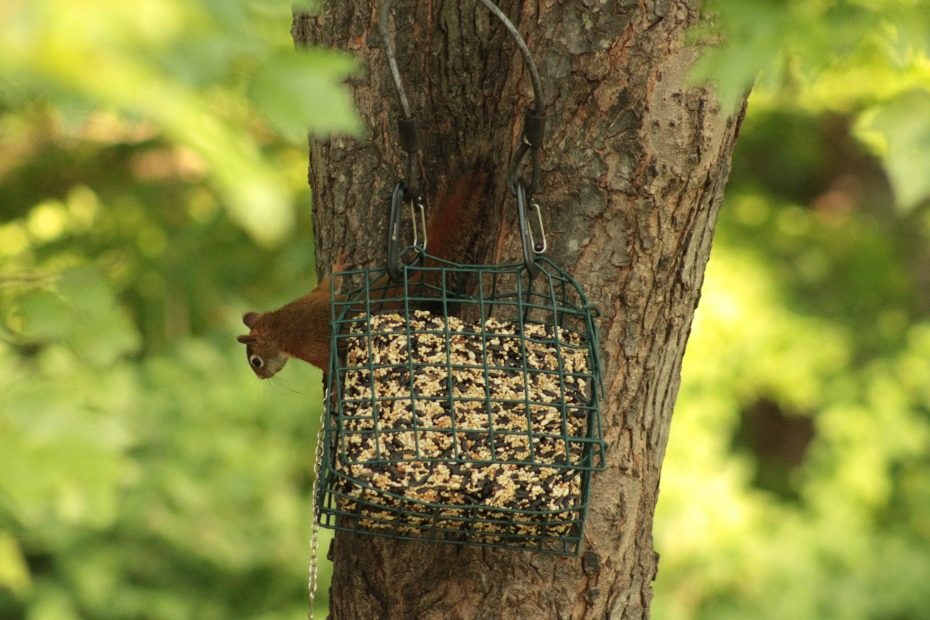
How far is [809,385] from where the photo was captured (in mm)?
5469

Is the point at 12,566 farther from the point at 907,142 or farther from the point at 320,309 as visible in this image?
the point at 907,142

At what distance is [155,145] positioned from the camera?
5020 millimetres

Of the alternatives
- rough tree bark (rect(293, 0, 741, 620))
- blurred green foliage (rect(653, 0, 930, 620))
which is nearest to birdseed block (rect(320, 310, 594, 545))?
rough tree bark (rect(293, 0, 741, 620))

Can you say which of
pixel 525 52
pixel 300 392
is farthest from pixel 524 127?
pixel 300 392

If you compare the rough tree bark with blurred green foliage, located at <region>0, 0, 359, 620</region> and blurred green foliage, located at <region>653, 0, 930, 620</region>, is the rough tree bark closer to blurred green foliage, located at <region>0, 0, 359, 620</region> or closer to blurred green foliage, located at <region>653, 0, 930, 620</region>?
blurred green foliage, located at <region>0, 0, 359, 620</region>

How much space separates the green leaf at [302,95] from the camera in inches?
30.4

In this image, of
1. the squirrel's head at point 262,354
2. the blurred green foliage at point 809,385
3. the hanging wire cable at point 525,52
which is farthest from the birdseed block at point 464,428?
the blurred green foliage at point 809,385

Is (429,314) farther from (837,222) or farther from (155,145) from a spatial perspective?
(837,222)

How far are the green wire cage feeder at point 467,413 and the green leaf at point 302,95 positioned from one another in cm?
85

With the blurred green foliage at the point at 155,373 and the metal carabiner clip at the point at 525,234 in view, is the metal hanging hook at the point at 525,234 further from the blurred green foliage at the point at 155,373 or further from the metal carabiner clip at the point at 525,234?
the blurred green foliage at the point at 155,373

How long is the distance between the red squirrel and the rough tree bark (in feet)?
0.12

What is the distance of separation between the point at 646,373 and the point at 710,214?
0.28 metres

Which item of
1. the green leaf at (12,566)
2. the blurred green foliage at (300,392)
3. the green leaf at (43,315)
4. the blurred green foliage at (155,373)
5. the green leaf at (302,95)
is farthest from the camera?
the blurred green foliage at (300,392)

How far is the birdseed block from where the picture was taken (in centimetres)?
167
